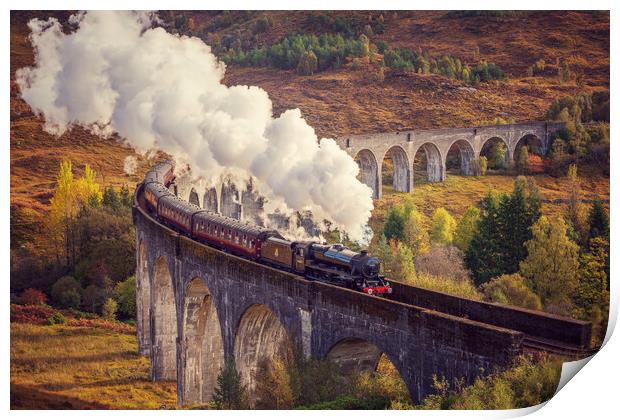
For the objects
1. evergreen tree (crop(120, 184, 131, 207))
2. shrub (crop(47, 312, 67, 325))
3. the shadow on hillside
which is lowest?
shrub (crop(47, 312, 67, 325))

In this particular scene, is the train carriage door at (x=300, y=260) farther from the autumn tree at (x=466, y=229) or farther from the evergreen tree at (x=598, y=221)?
the autumn tree at (x=466, y=229)

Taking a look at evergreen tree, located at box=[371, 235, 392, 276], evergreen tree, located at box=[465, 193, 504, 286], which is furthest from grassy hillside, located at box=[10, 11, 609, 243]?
evergreen tree, located at box=[371, 235, 392, 276]

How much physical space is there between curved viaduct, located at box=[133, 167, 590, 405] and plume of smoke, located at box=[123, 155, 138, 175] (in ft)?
62.4

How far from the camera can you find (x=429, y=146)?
2137 inches

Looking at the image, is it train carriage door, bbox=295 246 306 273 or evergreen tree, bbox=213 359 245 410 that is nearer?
evergreen tree, bbox=213 359 245 410

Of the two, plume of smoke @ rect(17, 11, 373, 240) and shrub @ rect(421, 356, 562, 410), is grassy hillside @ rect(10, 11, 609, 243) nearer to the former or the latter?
plume of smoke @ rect(17, 11, 373, 240)

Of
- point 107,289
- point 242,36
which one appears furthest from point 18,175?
point 242,36

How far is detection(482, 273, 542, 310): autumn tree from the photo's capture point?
3159 centimetres

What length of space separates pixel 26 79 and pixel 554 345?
25707 millimetres

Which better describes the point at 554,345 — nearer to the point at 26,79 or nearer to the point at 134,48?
the point at 134,48

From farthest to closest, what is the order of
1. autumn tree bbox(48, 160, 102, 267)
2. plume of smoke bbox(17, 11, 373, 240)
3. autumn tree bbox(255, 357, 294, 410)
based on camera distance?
autumn tree bbox(48, 160, 102, 267)
plume of smoke bbox(17, 11, 373, 240)
autumn tree bbox(255, 357, 294, 410)

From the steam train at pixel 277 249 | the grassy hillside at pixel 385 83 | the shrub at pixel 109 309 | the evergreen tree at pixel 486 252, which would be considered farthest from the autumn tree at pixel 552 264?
the shrub at pixel 109 309

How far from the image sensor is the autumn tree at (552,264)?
31.2 m

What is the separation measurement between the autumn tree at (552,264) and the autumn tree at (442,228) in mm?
6056
